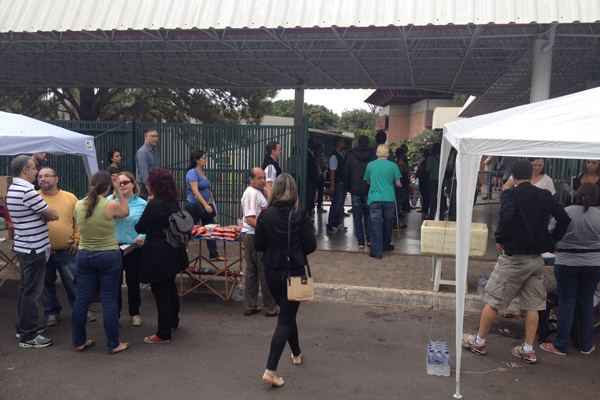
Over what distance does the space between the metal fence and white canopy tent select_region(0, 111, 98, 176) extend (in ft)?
10.9

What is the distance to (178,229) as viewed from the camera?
4914 millimetres

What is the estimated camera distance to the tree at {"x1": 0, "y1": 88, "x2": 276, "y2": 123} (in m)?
21.0

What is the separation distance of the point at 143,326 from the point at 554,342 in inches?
162

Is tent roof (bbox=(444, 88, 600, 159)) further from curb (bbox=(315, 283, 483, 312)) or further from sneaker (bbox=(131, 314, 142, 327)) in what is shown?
sneaker (bbox=(131, 314, 142, 327))

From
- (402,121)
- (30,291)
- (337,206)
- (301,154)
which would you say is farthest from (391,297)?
(402,121)

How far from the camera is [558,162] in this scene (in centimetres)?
841

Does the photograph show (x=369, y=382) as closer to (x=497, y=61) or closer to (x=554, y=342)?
(x=554, y=342)

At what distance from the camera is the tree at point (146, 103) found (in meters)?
21.0

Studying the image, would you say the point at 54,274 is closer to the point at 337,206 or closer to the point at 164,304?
the point at 164,304

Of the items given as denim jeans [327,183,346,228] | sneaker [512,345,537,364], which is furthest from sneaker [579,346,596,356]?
denim jeans [327,183,346,228]

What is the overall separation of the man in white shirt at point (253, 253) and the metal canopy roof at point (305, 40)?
3.20 metres

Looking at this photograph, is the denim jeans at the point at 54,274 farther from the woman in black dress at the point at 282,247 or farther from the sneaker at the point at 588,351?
the sneaker at the point at 588,351

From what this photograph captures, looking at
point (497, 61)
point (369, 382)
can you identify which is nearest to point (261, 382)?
point (369, 382)

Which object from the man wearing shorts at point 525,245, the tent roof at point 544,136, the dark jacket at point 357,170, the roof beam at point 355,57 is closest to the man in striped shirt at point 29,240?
the tent roof at point 544,136
